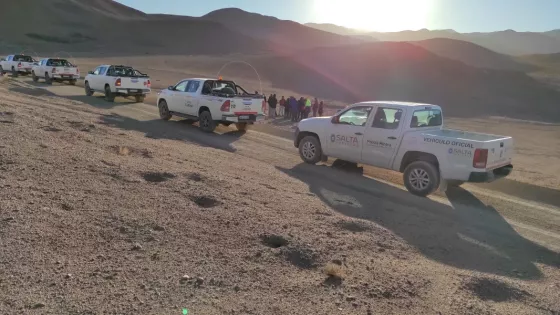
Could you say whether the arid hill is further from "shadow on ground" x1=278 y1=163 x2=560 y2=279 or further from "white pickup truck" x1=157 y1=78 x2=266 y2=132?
"shadow on ground" x1=278 y1=163 x2=560 y2=279

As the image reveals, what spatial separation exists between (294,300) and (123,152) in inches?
226

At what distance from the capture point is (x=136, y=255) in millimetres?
4629

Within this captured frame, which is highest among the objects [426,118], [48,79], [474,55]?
[474,55]

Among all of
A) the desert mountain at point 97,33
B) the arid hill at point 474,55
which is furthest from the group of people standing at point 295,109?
the desert mountain at point 97,33

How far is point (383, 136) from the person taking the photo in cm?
959

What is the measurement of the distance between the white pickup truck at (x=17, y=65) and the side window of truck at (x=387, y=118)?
2939 centimetres

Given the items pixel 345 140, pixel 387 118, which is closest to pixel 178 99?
pixel 345 140

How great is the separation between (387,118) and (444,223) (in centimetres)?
310

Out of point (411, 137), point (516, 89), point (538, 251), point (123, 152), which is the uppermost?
point (516, 89)

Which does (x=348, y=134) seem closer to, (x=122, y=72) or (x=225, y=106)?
(x=225, y=106)

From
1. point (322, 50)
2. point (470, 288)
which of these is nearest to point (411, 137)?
point (470, 288)

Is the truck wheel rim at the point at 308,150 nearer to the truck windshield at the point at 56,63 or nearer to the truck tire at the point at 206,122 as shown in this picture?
the truck tire at the point at 206,122

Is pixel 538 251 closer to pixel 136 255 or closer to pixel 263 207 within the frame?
pixel 263 207

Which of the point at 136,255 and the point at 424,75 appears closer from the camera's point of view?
the point at 136,255
